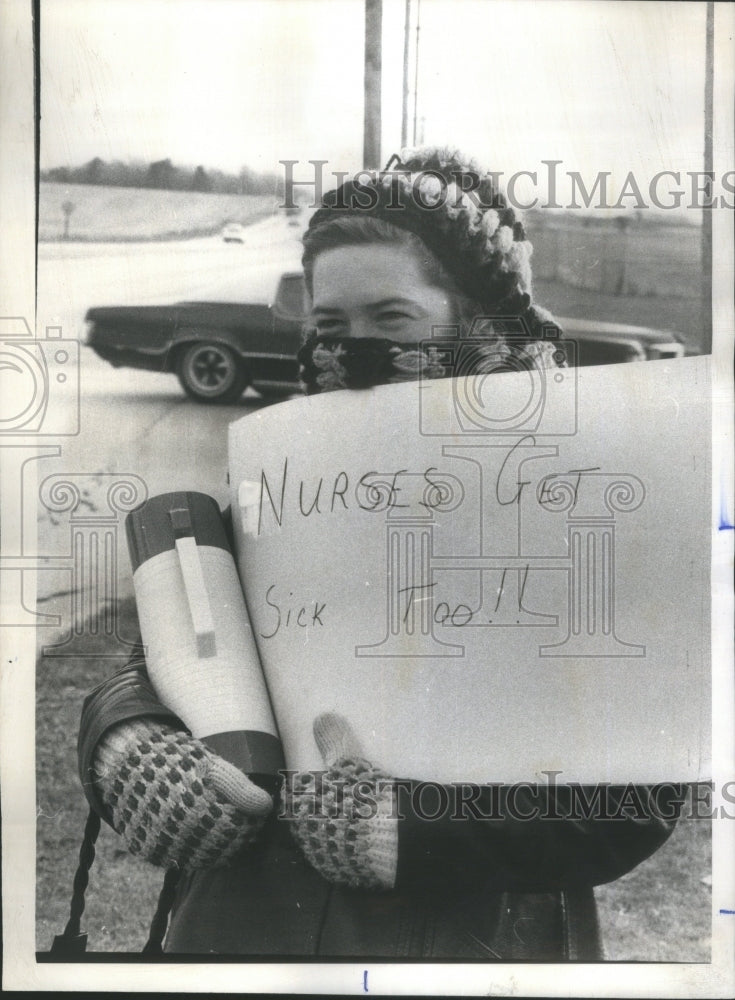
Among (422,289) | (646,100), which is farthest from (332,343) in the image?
(646,100)

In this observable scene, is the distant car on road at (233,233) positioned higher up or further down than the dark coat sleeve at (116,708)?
higher up

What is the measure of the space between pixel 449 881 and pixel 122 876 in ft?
2.43

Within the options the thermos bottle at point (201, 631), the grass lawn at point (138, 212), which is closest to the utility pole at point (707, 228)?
the grass lawn at point (138, 212)

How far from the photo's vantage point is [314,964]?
253cm

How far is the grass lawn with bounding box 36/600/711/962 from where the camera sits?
2518 millimetres

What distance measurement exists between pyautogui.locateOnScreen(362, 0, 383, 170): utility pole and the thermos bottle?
879mm

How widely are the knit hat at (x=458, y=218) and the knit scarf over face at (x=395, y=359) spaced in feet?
0.18

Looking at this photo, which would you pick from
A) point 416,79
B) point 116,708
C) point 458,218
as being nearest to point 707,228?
point 458,218

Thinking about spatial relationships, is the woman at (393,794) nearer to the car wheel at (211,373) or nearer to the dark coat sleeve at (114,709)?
the dark coat sleeve at (114,709)

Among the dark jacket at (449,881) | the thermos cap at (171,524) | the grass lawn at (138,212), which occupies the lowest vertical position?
the dark jacket at (449,881)

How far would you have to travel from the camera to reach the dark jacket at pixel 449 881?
8.13ft

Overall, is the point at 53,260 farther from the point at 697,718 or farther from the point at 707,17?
the point at 697,718
